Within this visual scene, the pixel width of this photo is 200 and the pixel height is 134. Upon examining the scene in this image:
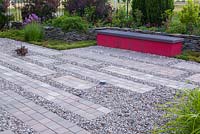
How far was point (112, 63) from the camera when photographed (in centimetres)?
610

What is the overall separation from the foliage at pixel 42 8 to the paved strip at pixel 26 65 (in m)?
3.76

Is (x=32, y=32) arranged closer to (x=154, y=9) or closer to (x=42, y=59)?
(x=42, y=59)

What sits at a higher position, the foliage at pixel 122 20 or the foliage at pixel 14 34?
the foliage at pixel 122 20

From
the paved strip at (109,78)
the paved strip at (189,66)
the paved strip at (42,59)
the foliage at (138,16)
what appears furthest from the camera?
the foliage at (138,16)

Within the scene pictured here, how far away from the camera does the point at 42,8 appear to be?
10.1 metres

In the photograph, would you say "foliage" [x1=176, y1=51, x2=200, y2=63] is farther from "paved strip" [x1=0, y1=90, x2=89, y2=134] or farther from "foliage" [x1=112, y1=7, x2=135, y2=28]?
"paved strip" [x1=0, y1=90, x2=89, y2=134]

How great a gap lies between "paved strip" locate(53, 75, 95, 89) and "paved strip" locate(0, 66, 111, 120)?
28 centimetres

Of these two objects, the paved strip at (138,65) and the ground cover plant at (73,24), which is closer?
the paved strip at (138,65)

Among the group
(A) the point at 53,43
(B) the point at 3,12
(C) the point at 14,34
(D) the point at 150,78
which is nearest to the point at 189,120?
(D) the point at 150,78

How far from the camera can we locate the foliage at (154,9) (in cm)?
846

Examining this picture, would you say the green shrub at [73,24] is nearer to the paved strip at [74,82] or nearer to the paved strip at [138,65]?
the paved strip at [138,65]

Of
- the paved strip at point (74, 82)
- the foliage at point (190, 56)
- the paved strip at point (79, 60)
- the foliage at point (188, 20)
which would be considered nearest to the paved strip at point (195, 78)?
the foliage at point (190, 56)

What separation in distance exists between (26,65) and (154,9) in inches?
172

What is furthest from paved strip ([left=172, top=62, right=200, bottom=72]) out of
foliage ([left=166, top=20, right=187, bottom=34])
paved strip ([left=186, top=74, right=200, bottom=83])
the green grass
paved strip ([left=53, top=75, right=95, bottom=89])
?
the green grass
